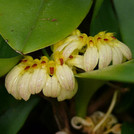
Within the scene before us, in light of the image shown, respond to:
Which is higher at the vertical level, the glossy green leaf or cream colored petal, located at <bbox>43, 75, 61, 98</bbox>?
the glossy green leaf

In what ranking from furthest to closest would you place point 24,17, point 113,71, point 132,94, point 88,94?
point 132,94, point 88,94, point 24,17, point 113,71

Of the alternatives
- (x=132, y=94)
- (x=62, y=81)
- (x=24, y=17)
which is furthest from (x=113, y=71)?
(x=132, y=94)

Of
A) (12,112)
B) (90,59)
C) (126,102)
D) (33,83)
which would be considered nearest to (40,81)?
(33,83)

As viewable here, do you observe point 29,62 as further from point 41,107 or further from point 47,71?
point 41,107

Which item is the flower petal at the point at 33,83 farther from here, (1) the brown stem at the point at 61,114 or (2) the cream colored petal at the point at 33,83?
(1) the brown stem at the point at 61,114

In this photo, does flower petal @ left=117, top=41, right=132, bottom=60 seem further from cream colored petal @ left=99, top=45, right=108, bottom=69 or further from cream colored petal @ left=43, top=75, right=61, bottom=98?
cream colored petal @ left=43, top=75, right=61, bottom=98

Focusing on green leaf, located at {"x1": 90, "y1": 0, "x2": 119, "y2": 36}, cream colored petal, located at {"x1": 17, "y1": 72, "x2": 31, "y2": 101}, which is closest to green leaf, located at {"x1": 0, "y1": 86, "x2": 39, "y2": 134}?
cream colored petal, located at {"x1": 17, "y1": 72, "x2": 31, "y2": 101}
